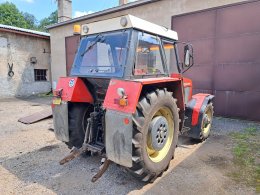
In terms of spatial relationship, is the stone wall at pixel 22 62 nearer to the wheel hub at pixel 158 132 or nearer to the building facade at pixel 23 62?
the building facade at pixel 23 62

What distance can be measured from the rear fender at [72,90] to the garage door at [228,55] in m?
5.19

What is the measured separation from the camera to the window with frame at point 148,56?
9.71 feet

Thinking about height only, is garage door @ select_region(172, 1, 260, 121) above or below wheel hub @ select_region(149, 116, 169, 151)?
above

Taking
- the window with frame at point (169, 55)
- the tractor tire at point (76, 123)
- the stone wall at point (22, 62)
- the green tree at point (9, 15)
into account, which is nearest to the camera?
the tractor tire at point (76, 123)

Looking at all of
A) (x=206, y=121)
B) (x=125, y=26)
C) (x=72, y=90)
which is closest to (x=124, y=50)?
(x=125, y=26)

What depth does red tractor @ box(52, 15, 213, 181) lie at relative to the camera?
2.48m

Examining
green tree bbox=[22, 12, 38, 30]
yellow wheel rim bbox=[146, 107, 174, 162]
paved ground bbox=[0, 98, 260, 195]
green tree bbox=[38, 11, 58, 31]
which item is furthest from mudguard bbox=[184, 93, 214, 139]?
green tree bbox=[22, 12, 38, 30]

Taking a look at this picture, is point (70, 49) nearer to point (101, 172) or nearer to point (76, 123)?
point (76, 123)

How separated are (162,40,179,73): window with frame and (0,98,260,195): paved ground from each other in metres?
1.61

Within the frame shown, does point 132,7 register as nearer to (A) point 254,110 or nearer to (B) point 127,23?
(A) point 254,110

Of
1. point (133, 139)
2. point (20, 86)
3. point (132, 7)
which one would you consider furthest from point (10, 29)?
point (133, 139)

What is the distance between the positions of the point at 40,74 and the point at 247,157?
44.8 ft

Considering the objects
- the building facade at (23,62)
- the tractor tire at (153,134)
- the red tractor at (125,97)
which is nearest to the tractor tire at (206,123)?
the red tractor at (125,97)

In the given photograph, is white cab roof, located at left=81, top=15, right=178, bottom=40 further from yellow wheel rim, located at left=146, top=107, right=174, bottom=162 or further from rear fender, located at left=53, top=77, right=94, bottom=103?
yellow wheel rim, located at left=146, top=107, right=174, bottom=162
